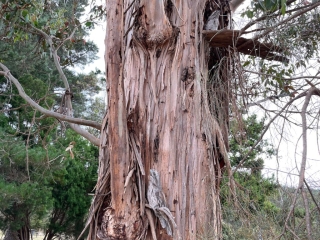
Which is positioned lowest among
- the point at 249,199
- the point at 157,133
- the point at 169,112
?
the point at 249,199

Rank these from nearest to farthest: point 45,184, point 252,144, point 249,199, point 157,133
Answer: point 157,133 < point 249,199 < point 252,144 < point 45,184

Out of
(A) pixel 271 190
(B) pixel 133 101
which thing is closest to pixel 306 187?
(A) pixel 271 190

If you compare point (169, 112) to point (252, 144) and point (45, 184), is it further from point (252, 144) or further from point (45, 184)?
point (45, 184)

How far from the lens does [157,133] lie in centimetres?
212

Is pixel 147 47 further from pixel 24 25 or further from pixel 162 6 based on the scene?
pixel 24 25

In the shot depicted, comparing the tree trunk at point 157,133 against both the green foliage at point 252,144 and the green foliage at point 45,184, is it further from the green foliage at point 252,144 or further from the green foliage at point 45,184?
the green foliage at point 45,184

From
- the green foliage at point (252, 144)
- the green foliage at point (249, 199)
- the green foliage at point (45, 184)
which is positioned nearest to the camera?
the green foliage at point (249, 199)

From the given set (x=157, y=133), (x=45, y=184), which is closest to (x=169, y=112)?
(x=157, y=133)

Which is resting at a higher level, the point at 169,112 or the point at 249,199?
the point at 169,112

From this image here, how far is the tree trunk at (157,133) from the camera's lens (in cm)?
189

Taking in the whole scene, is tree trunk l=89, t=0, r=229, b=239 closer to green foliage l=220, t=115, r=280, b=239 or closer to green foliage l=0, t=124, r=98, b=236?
green foliage l=220, t=115, r=280, b=239

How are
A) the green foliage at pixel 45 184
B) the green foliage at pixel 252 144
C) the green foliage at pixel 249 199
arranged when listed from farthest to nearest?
the green foliage at pixel 45 184, the green foliage at pixel 252 144, the green foliage at pixel 249 199

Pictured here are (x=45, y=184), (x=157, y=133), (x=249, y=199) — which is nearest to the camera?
(x=157, y=133)

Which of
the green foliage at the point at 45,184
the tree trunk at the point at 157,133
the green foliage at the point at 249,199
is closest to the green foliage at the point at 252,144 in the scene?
the green foliage at the point at 249,199
